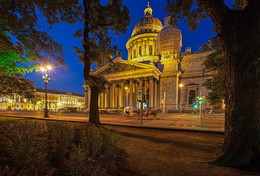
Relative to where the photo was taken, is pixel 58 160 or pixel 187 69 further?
pixel 187 69

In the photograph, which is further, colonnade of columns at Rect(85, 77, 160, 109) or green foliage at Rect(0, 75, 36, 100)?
colonnade of columns at Rect(85, 77, 160, 109)

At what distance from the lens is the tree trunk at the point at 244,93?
3657 mm

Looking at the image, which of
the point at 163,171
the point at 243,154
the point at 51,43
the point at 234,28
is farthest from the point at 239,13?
the point at 51,43

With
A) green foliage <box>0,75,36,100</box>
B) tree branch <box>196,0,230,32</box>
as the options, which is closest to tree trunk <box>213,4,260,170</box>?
tree branch <box>196,0,230,32</box>

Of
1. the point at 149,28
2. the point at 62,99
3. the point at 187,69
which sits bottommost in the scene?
the point at 62,99

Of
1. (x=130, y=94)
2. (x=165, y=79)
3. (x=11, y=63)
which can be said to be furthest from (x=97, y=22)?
(x=165, y=79)

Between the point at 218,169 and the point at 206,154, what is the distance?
1346 mm

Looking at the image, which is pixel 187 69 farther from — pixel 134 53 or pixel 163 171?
pixel 163 171

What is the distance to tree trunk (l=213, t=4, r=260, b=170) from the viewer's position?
3.66 m

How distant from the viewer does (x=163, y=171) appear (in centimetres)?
331

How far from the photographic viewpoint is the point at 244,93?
379cm

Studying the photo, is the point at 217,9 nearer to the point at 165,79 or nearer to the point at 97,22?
the point at 97,22

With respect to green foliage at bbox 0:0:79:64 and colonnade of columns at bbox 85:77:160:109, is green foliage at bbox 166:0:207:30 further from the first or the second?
colonnade of columns at bbox 85:77:160:109

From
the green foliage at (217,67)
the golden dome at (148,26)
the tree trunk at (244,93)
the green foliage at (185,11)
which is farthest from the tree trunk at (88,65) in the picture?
the golden dome at (148,26)
